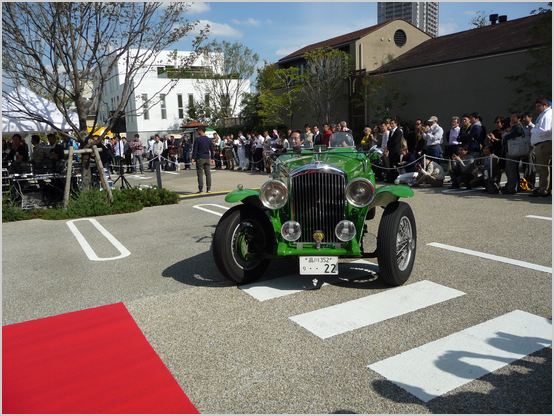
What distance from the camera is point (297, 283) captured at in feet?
17.6

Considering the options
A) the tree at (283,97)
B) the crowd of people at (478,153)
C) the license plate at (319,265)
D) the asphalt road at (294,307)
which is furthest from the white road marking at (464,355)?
the tree at (283,97)

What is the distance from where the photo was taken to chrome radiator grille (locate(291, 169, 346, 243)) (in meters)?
5.06

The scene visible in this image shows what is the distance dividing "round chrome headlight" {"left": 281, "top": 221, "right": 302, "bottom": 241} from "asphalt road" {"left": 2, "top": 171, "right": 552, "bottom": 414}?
0.61m

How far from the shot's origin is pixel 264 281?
5500 mm

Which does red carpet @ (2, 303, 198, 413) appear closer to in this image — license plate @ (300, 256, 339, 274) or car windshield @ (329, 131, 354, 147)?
license plate @ (300, 256, 339, 274)

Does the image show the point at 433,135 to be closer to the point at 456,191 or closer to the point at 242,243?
the point at 456,191

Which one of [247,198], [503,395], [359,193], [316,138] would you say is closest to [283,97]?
[316,138]

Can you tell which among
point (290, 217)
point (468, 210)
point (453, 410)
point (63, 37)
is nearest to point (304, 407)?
point (453, 410)

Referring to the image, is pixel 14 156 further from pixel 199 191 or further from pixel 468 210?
pixel 468 210

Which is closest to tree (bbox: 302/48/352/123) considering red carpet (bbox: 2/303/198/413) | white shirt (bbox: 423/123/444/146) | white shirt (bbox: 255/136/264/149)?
white shirt (bbox: 255/136/264/149)

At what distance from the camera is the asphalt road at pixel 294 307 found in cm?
306

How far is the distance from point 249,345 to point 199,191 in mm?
10290

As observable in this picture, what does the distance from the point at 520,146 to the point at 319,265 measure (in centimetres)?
806

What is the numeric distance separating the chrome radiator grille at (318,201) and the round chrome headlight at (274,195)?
0.11m
